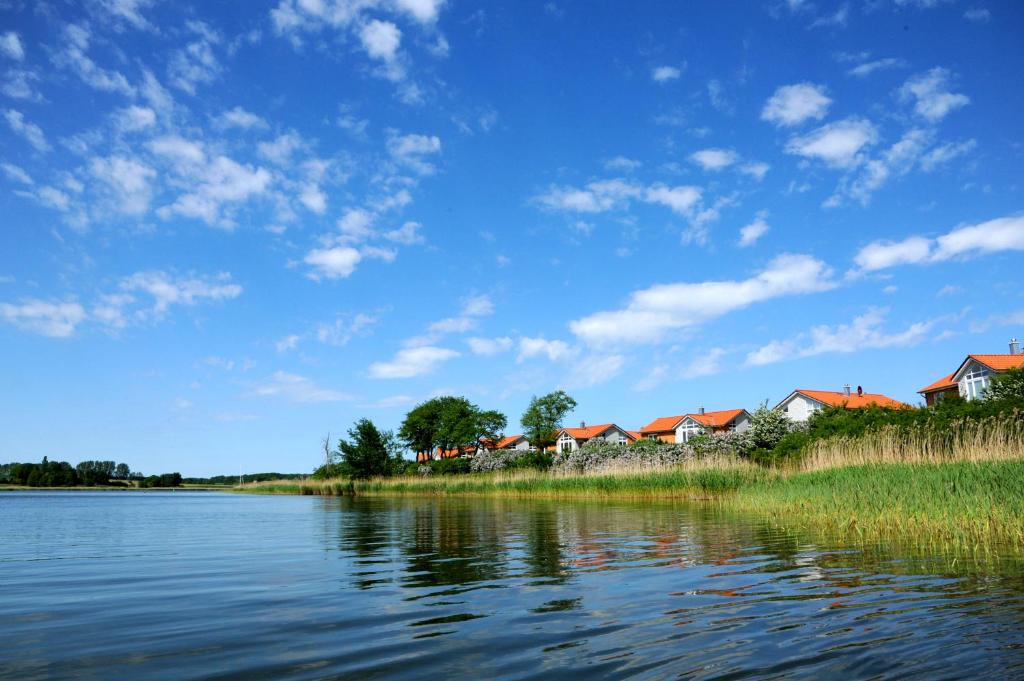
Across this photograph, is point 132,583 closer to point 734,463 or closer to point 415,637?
point 415,637

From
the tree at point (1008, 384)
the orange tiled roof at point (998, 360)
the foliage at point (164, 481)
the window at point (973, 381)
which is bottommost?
the foliage at point (164, 481)

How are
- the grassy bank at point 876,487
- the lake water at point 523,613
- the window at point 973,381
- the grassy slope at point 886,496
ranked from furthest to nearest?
1. the window at point 973,381
2. the grassy bank at point 876,487
3. the grassy slope at point 886,496
4. the lake water at point 523,613

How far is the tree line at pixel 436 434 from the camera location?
74750mm

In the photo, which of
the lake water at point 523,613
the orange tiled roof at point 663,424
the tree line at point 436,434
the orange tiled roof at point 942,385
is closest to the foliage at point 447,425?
the tree line at point 436,434

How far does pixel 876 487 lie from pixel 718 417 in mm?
86563

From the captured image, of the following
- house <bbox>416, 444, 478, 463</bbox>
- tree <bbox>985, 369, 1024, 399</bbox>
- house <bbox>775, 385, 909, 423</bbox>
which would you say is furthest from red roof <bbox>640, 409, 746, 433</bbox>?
tree <bbox>985, 369, 1024, 399</bbox>

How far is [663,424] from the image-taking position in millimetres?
102812

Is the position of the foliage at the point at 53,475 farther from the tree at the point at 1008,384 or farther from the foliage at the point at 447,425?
the tree at the point at 1008,384

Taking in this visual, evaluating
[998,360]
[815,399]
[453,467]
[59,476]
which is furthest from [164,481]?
Answer: [998,360]

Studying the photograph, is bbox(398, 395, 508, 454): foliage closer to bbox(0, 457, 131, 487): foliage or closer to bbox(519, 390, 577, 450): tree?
bbox(519, 390, 577, 450): tree

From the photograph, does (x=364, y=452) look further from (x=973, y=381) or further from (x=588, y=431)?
(x=973, y=381)

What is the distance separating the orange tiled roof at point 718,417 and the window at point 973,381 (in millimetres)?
32956

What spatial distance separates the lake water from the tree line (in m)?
63.5

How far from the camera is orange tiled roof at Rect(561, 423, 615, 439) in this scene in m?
107
